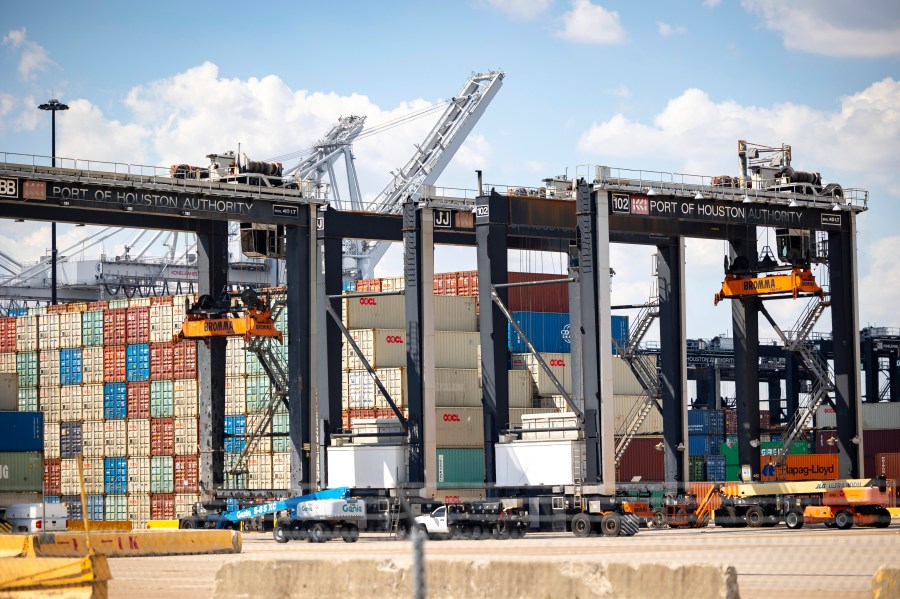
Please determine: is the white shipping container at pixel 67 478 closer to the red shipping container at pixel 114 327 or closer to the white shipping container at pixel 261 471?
the red shipping container at pixel 114 327

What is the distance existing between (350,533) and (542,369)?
25.6 metres

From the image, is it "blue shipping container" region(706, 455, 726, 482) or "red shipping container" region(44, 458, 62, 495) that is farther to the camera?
"blue shipping container" region(706, 455, 726, 482)

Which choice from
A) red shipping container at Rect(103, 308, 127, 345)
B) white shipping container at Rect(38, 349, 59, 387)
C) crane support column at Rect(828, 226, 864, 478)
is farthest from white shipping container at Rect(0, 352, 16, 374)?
crane support column at Rect(828, 226, 864, 478)

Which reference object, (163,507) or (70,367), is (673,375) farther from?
(70,367)

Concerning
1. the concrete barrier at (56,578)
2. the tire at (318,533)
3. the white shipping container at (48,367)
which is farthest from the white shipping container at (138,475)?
the concrete barrier at (56,578)

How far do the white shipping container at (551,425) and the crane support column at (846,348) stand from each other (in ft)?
43.8

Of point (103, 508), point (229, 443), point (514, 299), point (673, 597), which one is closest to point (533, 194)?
point (514, 299)

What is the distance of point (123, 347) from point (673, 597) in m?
61.1

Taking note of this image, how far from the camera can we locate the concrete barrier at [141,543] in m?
34.1

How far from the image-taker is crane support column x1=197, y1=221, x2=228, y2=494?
53656mm

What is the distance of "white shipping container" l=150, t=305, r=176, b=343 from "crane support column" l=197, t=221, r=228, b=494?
55.2ft

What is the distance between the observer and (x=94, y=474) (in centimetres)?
7275

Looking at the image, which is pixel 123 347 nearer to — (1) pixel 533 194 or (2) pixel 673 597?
(1) pixel 533 194

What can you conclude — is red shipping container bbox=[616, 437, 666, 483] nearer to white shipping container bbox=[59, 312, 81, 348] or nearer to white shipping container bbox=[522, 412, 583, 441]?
white shipping container bbox=[522, 412, 583, 441]
